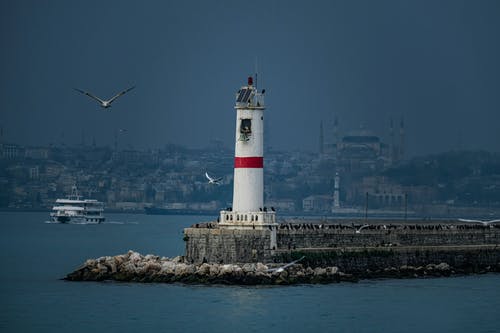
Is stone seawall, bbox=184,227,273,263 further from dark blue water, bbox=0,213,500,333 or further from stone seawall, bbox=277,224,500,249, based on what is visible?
dark blue water, bbox=0,213,500,333

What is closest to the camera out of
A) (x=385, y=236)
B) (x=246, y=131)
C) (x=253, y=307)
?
(x=253, y=307)

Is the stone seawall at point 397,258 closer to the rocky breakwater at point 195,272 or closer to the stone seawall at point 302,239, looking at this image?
the stone seawall at point 302,239

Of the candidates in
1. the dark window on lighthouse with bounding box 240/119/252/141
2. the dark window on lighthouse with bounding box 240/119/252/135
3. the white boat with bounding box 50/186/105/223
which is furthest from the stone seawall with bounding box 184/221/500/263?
the white boat with bounding box 50/186/105/223

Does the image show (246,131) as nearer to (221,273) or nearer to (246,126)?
Result: (246,126)

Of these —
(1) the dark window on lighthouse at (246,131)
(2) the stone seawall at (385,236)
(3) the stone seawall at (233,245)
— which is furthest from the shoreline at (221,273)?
(1) the dark window on lighthouse at (246,131)

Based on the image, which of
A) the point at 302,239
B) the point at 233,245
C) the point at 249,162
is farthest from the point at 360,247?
the point at 233,245

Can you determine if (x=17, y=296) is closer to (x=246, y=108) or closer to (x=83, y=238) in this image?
(x=246, y=108)

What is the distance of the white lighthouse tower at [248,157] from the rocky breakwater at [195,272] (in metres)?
1.99

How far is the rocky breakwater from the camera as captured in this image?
177 ft

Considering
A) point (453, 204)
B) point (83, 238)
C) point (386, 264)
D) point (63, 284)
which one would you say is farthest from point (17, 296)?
point (453, 204)

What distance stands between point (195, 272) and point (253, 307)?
4.30 meters

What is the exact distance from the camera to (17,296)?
181 feet

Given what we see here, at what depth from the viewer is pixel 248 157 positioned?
56.0m

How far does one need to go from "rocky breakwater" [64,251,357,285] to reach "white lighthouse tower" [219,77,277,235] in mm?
1995
